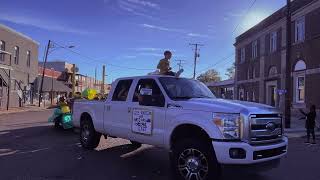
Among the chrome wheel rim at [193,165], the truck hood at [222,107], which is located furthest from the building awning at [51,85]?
the chrome wheel rim at [193,165]

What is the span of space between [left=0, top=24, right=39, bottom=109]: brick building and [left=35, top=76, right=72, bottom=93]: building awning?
9.91ft

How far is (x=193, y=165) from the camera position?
7.39 m

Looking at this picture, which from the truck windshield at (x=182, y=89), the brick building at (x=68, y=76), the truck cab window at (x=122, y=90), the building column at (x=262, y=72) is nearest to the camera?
the truck windshield at (x=182, y=89)

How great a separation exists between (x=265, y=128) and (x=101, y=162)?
4.11m

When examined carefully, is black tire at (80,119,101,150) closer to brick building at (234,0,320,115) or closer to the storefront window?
brick building at (234,0,320,115)

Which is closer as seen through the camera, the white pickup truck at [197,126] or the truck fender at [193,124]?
the white pickup truck at [197,126]

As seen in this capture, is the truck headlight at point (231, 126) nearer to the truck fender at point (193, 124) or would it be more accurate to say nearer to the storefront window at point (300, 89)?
the truck fender at point (193, 124)

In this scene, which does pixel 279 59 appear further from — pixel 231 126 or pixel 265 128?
pixel 231 126

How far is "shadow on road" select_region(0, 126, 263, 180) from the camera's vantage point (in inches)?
327

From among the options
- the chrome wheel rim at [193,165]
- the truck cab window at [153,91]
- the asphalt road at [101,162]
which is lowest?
the asphalt road at [101,162]

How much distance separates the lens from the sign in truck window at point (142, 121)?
8789 millimetres

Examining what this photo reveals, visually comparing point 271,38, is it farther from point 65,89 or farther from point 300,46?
point 65,89

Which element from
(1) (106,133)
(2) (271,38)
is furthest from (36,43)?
(1) (106,133)

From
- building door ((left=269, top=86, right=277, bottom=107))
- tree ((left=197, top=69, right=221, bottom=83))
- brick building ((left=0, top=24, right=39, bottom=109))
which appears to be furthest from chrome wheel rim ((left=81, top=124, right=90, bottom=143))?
tree ((left=197, top=69, right=221, bottom=83))
